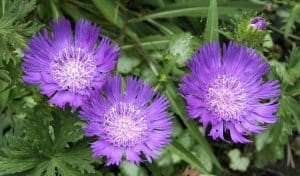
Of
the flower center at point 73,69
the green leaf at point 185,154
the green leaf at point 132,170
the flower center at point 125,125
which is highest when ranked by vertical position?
the flower center at point 73,69

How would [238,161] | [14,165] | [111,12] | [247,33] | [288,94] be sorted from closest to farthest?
[14,165], [247,33], [288,94], [111,12], [238,161]

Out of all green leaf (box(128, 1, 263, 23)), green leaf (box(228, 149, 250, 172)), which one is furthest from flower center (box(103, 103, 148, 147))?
Result: green leaf (box(228, 149, 250, 172))

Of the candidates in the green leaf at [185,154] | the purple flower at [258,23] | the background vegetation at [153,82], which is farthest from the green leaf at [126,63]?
the purple flower at [258,23]

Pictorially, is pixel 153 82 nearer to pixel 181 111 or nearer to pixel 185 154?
Result: pixel 181 111

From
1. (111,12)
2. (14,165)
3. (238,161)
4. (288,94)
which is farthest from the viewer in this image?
(238,161)

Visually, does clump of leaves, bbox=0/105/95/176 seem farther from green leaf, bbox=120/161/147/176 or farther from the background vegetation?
green leaf, bbox=120/161/147/176

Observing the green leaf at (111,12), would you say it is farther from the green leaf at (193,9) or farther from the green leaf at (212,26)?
the green leaf at (212,26)

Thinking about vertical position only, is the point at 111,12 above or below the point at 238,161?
above

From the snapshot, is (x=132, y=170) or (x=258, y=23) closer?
(x=258, y=23)

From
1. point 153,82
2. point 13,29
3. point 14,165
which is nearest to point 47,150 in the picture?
point 14,165
